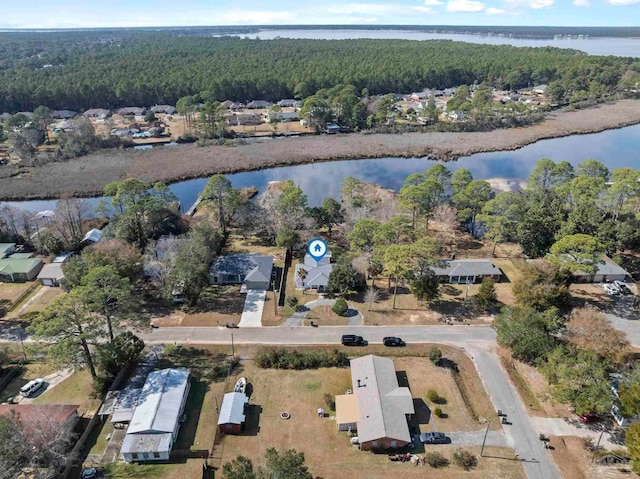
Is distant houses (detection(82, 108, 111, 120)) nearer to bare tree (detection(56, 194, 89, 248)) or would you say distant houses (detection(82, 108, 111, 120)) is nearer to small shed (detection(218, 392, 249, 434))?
bare tree (detection(56, 194, 89, 248))

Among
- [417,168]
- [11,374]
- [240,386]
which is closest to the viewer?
[240,386]

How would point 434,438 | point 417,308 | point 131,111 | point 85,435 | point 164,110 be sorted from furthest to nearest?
point 164,110 → point 131,111 → point 417,308 → point 85,435 → point 434,438

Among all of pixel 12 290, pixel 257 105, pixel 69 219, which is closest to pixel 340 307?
pixel 12 290

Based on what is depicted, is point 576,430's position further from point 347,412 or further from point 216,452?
point 216,452

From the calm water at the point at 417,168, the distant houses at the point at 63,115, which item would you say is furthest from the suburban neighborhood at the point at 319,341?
the distant houses at the point at 63,115

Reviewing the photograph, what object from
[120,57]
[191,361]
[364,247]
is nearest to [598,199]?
[364,247]

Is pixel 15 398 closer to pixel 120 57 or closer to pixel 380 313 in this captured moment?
pixel 380 313
